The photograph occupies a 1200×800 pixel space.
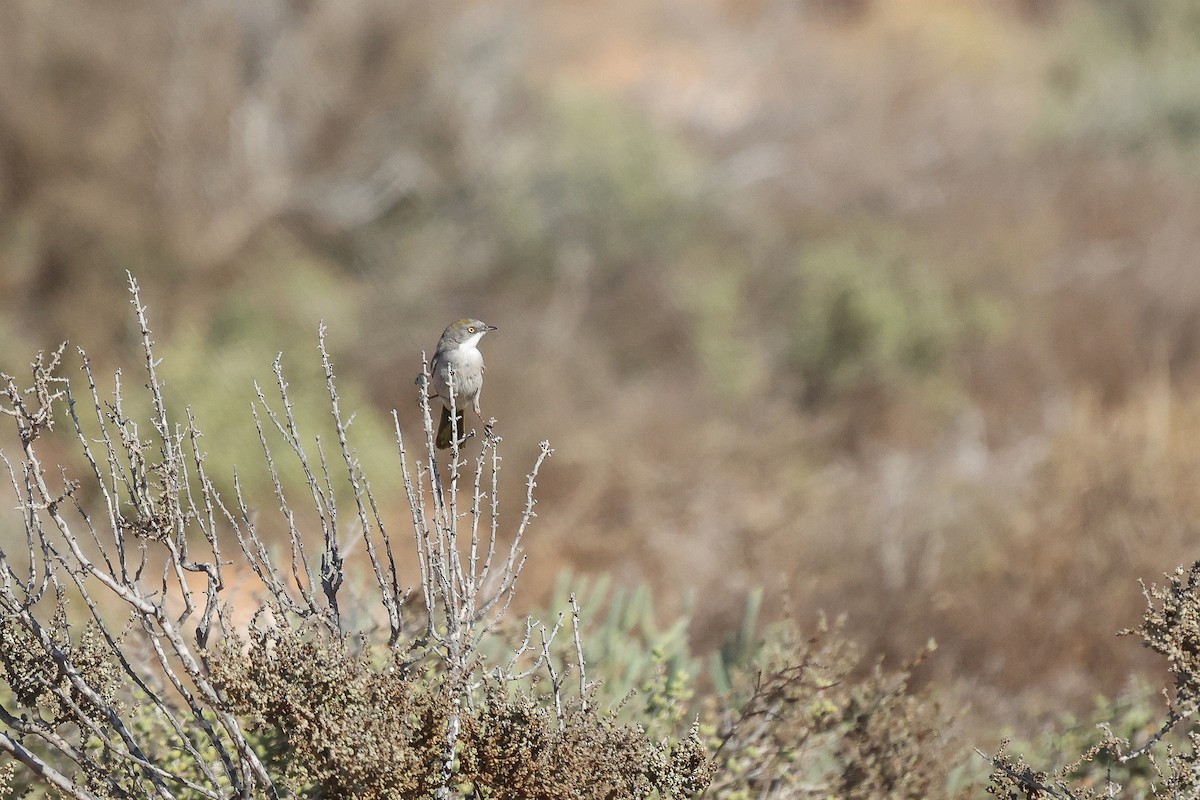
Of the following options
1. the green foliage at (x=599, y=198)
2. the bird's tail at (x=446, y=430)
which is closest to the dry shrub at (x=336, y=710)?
the bird's tail at (x=446, y=430)

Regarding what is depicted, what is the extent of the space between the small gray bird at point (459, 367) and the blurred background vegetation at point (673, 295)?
2.91m

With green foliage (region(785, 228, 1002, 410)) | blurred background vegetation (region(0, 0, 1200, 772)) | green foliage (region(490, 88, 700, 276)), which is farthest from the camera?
green foliage (region(490, 88, 700, 276))

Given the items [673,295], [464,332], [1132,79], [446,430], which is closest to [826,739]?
[446,430]

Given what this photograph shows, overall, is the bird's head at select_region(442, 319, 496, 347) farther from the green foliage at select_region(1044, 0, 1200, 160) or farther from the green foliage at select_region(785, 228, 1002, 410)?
the green foliage at select_region(1044, 0, 1200, 160)

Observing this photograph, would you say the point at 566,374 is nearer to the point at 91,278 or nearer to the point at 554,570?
the point at 554,570

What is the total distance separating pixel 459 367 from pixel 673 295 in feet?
29.6

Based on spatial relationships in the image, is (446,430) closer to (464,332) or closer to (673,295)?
(464,332)

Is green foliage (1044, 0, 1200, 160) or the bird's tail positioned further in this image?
green foliage (1044, 0, 1200, 160)

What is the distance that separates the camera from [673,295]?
12586 millimetres

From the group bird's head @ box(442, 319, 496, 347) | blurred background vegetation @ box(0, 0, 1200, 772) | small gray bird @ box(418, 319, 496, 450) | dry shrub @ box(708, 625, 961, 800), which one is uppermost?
blurred background vegetation @ box(0, 0, 1200, 772)

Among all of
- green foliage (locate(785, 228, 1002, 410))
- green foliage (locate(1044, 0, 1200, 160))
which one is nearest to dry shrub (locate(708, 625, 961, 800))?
green foliage (locate(785, 228, 1002, 410))

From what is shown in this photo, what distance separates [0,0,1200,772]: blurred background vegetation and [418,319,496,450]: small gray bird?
2915 millimetres

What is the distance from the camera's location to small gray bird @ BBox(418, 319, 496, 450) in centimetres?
358

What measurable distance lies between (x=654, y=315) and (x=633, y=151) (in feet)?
8.22
